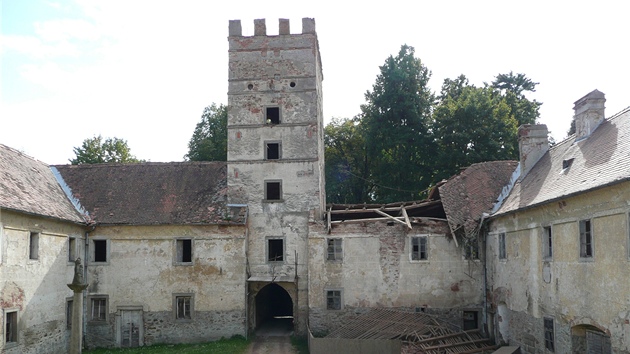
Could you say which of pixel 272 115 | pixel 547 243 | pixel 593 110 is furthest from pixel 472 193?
Answer: pixel 272 115

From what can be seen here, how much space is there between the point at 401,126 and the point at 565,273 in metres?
24.8

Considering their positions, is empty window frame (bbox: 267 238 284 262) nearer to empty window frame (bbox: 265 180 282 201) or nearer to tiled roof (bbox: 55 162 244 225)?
tiled roof (bbox: 55 162 244 225)

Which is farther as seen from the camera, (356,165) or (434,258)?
(356,165)

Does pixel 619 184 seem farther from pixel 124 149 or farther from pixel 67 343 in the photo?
pixel 124 149

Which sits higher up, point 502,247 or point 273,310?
point 502,247

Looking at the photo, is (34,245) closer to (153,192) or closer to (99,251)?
(99,251)

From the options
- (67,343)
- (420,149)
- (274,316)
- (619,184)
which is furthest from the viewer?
(420,149)

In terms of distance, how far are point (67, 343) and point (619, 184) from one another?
22860mm

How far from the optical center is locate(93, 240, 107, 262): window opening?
28.0 metres

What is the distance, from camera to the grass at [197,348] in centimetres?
2514

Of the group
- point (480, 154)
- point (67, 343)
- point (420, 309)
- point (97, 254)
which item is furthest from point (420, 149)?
point (67, 343)

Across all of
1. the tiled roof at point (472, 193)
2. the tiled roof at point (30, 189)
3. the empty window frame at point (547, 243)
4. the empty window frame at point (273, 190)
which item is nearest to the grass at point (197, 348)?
the tiled roof at point (30, 189)

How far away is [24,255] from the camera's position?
22.3 meters

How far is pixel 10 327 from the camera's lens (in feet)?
70.5
